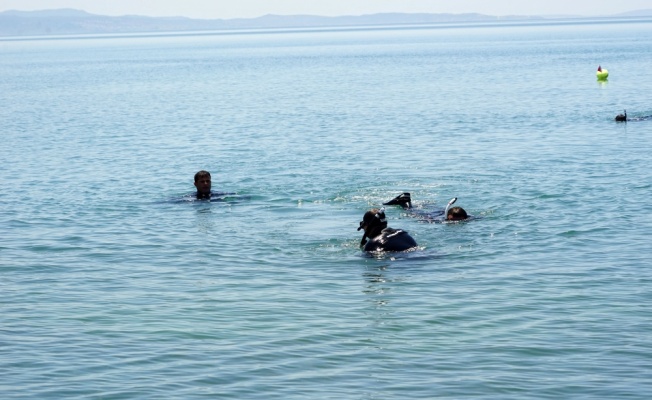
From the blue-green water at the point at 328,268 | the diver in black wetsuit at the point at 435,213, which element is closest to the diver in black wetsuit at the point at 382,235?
the blue-green water at the point at 328,268

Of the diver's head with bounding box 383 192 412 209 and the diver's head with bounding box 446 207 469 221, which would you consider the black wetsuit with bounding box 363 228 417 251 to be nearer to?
the diver's head with bounding box 446 207 469 221

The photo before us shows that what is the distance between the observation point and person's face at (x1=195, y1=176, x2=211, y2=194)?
3048cm

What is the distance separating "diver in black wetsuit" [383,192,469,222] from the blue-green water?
32 centimetres

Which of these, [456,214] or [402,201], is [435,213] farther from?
[456,214]

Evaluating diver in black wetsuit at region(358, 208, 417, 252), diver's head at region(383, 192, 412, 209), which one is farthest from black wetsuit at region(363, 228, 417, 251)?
diver's head at region(383, 192, 412, 209)

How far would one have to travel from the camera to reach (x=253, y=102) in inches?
3130

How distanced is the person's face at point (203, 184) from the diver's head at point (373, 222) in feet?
28.1

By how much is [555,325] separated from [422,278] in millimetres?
3827

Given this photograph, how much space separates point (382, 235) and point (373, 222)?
1.30ft

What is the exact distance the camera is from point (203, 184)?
1208 inches

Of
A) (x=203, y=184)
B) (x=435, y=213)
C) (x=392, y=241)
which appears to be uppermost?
(x=203, y=184)

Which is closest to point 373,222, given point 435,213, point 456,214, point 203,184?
point 456,214

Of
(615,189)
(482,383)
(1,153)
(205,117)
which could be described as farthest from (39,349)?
(205,117)

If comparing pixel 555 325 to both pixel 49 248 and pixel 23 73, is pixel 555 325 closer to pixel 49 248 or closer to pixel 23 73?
pixel 49 248
